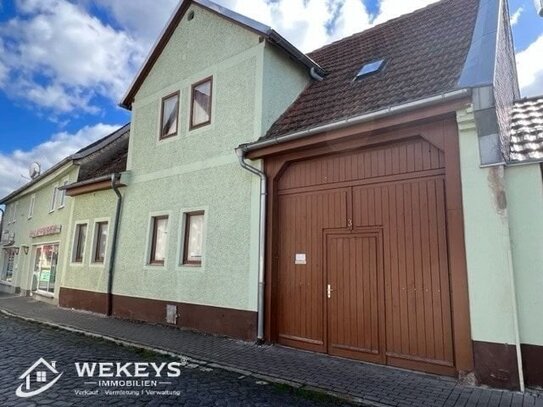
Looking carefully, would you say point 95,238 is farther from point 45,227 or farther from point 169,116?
point 45,227

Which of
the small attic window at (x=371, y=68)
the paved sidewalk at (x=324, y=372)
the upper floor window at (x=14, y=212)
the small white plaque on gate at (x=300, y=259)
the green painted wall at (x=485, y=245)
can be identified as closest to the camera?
the paved sidewalk at (x=324, y=372)

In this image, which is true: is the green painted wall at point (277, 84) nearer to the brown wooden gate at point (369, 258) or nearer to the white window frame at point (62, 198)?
the brown wooden gate at point (369, 258)

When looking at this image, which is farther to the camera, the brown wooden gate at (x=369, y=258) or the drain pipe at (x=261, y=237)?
the drain pipe at (x=261, y=237)

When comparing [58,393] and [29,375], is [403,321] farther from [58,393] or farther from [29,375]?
[29,375]

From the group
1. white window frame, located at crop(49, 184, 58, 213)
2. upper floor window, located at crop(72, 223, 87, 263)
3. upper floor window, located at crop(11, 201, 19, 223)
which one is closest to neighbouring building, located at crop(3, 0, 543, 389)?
upper floor window, located at crop(72, 223, 87, 263)

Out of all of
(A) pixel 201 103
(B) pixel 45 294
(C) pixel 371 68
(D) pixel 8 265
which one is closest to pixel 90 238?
(B) pixel 45 294

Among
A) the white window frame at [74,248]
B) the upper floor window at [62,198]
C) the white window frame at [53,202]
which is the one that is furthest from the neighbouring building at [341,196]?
the white window frame at [53,202]

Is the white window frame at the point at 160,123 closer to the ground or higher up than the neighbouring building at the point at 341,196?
higher up

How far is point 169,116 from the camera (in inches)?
421

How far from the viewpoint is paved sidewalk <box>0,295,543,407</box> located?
4473 millimetres

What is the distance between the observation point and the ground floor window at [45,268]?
1583 cm

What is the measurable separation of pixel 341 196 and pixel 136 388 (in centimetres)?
440

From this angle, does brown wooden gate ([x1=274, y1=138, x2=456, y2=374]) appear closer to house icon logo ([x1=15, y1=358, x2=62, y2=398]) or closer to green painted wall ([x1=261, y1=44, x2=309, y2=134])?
green painted wall ([x1=261, y1=44, x2=309, y2=134])

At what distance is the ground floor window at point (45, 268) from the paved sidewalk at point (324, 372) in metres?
8.40
